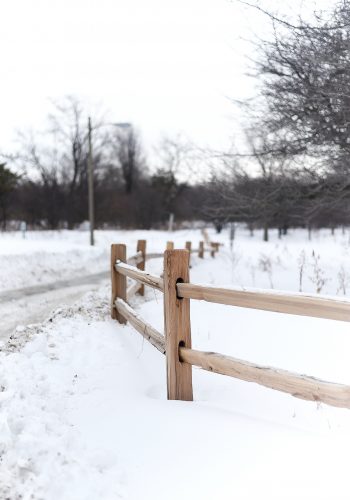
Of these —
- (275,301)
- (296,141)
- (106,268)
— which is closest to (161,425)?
(275,301)

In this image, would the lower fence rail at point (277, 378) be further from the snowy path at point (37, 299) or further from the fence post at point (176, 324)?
the snowy path at point (37, 299)

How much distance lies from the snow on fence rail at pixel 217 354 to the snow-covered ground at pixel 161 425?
12.9 inches

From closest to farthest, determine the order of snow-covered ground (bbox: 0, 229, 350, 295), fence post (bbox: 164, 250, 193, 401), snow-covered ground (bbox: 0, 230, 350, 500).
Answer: snow-covered ground (bbox: 0, 230, 350, 500)
fence post (bbox: 164, 250, 193, 401)
snow-covered ground (bbox: 0, 229, 350, 295)

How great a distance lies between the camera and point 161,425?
10.6 feet

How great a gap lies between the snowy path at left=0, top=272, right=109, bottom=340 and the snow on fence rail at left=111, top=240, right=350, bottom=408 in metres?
3.27

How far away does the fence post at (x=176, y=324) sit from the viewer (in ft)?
11.9

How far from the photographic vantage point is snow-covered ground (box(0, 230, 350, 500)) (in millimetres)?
2535

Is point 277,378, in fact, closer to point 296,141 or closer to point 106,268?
point 296,141

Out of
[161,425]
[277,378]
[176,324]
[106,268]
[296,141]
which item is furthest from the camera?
[106,268]

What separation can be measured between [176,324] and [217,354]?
0.44 metres

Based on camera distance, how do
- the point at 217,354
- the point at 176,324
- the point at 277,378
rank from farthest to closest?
the point at 176,324 < the point at 217,354 < the point at 277,378

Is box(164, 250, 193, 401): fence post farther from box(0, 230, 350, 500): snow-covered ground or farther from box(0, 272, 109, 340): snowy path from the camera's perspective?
box(0, 272, 109, 340): snowy path

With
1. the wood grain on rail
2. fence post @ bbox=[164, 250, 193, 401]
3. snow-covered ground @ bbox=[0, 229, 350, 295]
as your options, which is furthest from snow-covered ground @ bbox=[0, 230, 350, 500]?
snow-covered ground @ bbox=[0, 229, 350, 295]

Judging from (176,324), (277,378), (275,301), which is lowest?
(277,378)
